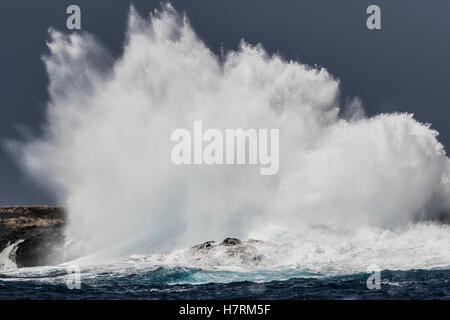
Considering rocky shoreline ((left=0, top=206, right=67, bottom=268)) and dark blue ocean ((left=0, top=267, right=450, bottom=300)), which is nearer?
dark blue ocean ((left=0, top=267, right=450, bottom=300))

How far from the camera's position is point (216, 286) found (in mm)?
37250

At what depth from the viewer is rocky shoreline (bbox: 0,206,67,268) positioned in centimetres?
7112

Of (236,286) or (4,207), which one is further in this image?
(4,207)

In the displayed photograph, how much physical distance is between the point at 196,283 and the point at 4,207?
71.4 meters

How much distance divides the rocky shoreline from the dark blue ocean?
25963mm

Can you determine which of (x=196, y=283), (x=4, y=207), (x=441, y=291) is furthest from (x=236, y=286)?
(x=4, y=207)

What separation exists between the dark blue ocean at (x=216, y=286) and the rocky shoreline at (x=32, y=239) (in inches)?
1022

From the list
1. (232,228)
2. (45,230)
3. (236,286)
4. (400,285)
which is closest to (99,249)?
(45,230)

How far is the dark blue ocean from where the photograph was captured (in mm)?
31953

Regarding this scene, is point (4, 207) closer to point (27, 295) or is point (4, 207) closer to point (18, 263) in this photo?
point (18, 263)
